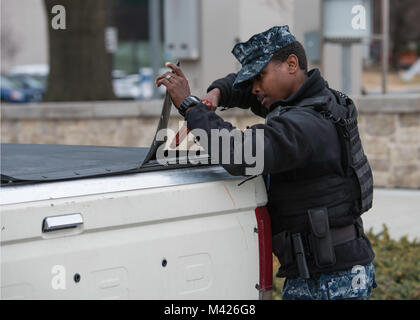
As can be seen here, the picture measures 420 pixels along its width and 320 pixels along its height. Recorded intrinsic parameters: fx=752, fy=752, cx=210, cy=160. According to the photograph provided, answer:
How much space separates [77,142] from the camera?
10375 mm

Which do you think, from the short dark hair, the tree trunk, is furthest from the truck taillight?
the tree trunk

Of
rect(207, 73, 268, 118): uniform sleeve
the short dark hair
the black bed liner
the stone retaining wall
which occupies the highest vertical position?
the short dark hair

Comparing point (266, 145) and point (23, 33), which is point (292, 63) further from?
point (23, 33)

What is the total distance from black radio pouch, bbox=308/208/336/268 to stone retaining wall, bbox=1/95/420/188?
6507 mm

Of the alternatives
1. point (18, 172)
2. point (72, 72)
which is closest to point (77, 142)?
point (72, 72)

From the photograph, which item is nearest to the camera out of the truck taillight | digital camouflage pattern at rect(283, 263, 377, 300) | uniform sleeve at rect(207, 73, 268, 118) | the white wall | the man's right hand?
the truck taillight

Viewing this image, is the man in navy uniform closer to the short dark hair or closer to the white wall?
the short dark hair

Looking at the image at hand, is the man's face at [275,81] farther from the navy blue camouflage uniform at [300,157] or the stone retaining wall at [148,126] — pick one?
the stone retaining wall at [148,126]

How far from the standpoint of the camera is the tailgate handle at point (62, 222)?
237 cm

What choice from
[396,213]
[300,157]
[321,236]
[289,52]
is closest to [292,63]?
[289,52]

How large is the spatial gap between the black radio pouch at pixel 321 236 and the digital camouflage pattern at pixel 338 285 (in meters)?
0.12

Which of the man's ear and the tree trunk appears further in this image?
the tree trunk

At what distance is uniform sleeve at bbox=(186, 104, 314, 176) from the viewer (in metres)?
2.84
